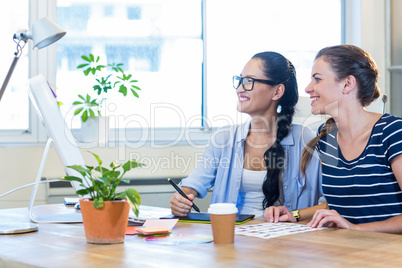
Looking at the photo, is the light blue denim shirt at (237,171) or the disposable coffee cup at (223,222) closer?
the disposable coffee cup at (223,222)

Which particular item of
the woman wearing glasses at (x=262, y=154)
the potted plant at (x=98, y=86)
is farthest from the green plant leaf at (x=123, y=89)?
the woman wearing glasses at (x=262, y=154)

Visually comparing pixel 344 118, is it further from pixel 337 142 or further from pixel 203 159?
pixel 203 159

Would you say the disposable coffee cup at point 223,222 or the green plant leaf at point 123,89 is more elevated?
the green plant leaf at point 123,89

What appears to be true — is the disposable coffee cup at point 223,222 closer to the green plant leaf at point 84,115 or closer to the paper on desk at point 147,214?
the paper on desk at point 147,214

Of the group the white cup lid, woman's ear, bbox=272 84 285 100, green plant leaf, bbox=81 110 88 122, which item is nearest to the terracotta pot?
the white cup lid

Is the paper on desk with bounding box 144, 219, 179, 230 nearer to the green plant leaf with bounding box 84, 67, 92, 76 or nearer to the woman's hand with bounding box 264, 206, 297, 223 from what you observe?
the woman's hand with bounding box 264, 206, 297, 223

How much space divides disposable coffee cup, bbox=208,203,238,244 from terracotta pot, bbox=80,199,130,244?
215mm

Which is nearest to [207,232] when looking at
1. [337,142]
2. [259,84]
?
[337,142]

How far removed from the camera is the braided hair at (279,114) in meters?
2.12

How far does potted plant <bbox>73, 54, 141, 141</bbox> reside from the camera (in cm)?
277

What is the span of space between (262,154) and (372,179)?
614mm

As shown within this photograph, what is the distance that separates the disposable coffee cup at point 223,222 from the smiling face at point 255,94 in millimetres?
1100

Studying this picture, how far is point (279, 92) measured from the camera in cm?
235

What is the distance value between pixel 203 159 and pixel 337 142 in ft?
2.00
